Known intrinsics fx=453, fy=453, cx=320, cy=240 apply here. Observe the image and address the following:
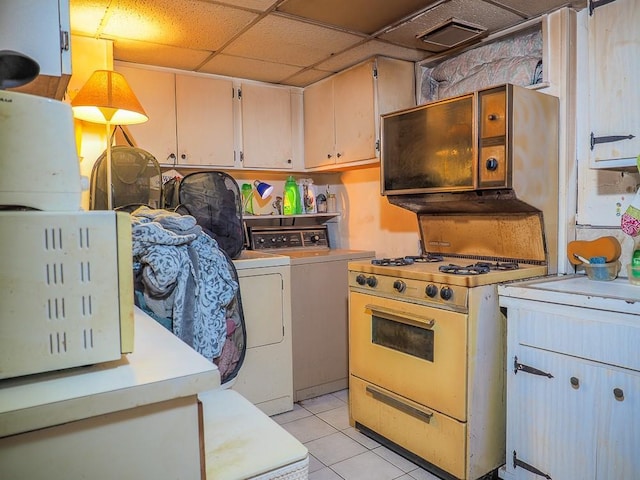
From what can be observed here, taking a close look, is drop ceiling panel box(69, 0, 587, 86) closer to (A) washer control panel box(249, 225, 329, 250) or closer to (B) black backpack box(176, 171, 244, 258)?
(B) black backpack box(176, 171, 244, 258)

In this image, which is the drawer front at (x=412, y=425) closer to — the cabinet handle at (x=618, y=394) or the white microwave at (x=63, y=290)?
the cabinet handle at (x=618, y=394)

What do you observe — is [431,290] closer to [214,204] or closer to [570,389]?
[570,389]

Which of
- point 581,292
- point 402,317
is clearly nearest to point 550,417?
point 581,292

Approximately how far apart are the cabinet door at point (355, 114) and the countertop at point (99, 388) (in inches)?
94.5

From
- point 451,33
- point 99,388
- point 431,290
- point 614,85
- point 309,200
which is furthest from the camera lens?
point 309,200

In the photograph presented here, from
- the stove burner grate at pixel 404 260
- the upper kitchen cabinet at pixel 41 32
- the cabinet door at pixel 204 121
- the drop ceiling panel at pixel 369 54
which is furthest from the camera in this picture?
the cabinet door at pixel 204 121

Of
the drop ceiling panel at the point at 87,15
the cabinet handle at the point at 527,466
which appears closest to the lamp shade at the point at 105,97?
the drop ceiling panel at the point at 87,15

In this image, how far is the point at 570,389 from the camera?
1.76m

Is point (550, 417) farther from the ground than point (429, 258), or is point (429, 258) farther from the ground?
point (429, 258)

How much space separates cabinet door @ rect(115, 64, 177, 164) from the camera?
2965 mm

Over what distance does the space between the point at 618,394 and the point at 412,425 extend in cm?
91

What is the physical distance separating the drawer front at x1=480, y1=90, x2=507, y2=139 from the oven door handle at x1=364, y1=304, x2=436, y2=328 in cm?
89

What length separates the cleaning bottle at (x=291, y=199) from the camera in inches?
143

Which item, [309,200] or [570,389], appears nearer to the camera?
[570,389]
